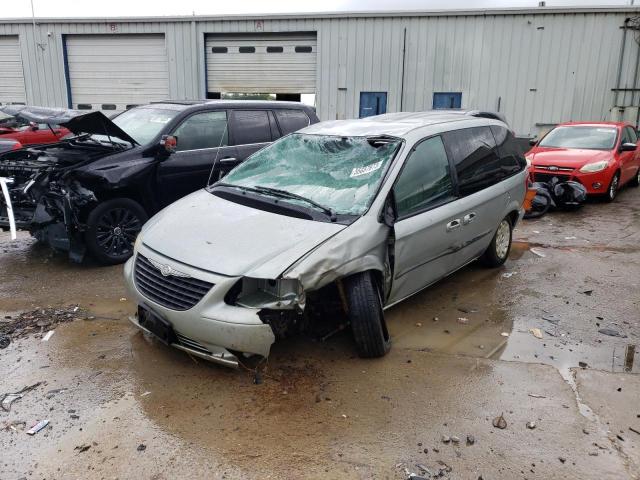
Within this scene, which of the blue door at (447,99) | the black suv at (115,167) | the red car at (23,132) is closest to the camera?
the black suv at (115,167)

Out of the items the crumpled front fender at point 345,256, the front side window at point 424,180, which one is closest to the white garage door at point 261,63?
the front side window at point 424,180

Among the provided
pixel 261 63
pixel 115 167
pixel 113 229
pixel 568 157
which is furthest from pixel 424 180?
pixel 261 63

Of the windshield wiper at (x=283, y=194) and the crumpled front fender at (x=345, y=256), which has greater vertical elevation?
the windshield wiper at (x=283, y=194)

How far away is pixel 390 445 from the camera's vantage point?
9.20 feet

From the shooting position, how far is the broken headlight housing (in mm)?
3146

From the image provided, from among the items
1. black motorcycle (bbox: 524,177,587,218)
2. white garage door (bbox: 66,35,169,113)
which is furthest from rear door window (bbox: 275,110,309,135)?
white garage door (bbox: 66,35,169,113)

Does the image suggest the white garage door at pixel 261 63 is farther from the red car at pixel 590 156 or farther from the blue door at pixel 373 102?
the red car at pixel 590 156

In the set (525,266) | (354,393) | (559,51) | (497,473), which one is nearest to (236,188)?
(354,393)

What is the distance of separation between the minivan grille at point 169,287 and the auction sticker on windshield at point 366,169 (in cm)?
153

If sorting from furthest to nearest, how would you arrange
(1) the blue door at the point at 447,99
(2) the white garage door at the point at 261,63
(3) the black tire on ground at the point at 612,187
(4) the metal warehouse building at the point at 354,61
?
1. (2) the white garage door at the point at 261,63
2. (1) the blue door at the point at 447,99
3. (4) the metal warehouse building at the point at 354,61
4. (3) the black tire on ground at the point at 612,187

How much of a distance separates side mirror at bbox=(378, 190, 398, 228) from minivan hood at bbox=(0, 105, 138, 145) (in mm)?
3535

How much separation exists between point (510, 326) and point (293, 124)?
13.9 ft

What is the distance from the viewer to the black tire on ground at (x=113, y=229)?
548 centimetres

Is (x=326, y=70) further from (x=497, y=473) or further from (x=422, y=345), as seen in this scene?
(x=497, y=473)
